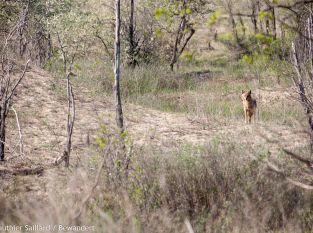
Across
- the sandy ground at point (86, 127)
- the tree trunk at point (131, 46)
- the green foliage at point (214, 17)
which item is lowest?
the sandy ground at point (86, 127)

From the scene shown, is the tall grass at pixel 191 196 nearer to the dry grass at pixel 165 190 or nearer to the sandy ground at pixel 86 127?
the dry grass at pixel 165 190

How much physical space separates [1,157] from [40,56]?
6.76 metres

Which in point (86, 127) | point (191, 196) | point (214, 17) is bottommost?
point (191, 196)

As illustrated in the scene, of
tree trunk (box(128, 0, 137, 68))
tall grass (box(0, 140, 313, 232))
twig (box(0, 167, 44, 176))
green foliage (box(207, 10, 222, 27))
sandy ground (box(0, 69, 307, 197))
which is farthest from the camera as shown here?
tree trunk (box(128, 0, 137, 68))

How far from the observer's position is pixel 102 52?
1650 cm

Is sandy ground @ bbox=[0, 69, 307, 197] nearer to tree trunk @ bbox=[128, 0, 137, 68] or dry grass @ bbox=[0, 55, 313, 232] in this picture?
dry grass @ bbox=[0, 55, 313, 232]

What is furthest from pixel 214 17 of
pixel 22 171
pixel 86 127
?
pixel 86 127

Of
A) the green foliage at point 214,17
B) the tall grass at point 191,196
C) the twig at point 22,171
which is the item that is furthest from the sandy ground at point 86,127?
the green foliage at point 214,17

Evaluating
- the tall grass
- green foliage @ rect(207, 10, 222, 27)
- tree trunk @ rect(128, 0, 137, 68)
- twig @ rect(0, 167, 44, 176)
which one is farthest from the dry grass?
tree trunk @ rect(128, 0, 137, 68)

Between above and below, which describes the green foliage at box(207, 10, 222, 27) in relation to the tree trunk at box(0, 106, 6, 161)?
above

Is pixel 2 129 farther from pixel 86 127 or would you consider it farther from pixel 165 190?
pixel 165 190

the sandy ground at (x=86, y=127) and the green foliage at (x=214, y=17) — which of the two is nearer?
the green foliage at (x=214, y=17)

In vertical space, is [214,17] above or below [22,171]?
above

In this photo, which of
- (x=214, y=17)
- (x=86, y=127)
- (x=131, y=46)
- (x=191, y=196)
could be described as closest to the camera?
(x=214, y=17)
